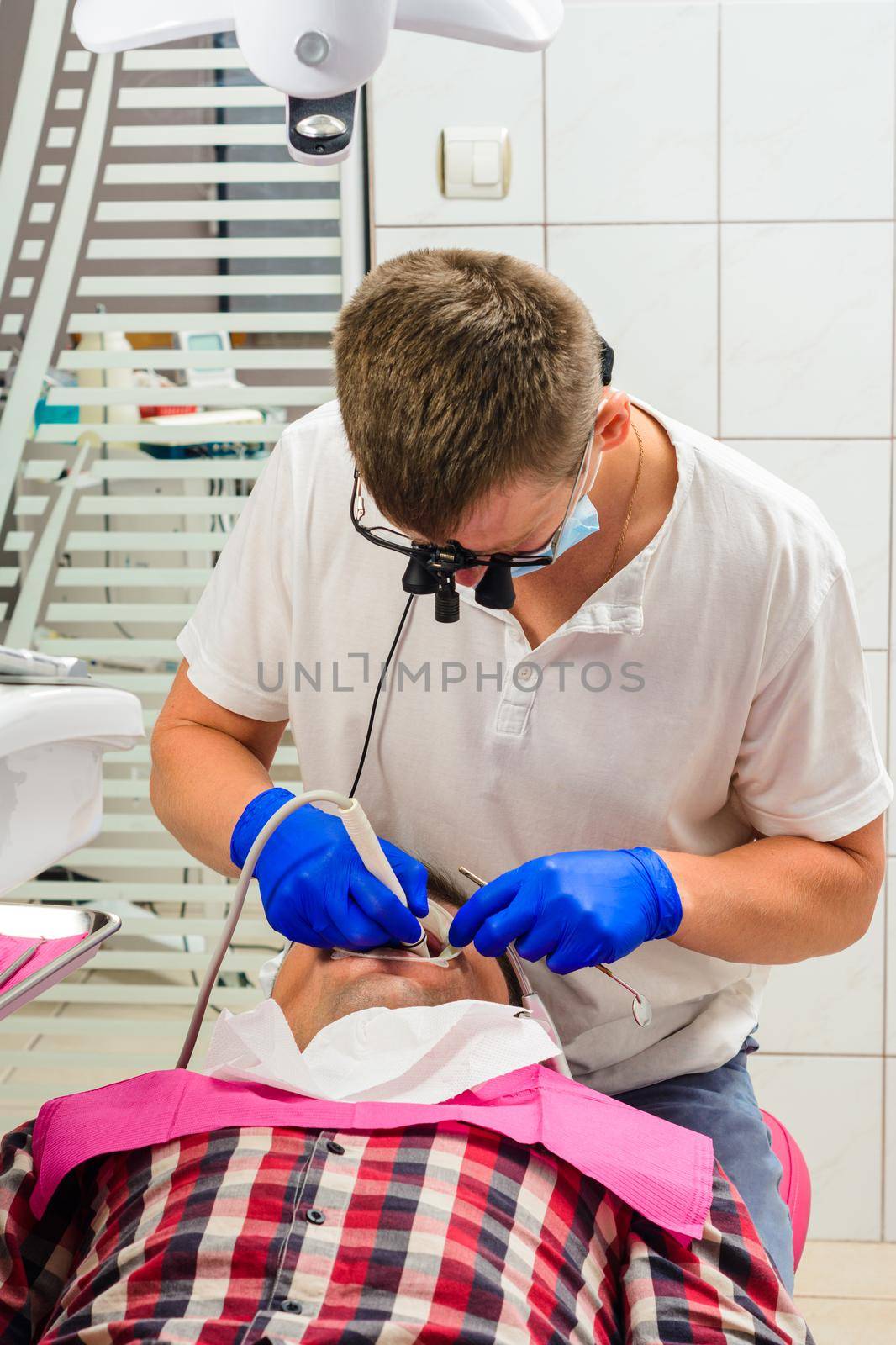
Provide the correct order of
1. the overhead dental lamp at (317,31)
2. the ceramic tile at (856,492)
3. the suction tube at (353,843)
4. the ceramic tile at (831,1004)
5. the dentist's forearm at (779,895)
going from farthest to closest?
the ceramic tile at (831,1004)
the ceramic tile at (856,492)
the dentist's forearm at (779,895)
the suction tube at (353,843)
the overhead dental lamp at (317,31)

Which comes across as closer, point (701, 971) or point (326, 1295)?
point (326, 1295)

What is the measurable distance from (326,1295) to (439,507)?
0.64 m

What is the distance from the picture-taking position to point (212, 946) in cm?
228

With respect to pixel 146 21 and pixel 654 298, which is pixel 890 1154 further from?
pixel 146 21

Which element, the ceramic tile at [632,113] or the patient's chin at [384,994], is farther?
the ceramic tile at [632,113]

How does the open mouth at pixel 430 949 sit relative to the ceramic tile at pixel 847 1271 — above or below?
above

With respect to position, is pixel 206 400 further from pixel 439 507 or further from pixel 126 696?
pixel 439 507

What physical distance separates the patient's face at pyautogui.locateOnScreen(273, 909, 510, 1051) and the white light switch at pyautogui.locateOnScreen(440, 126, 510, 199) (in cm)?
124

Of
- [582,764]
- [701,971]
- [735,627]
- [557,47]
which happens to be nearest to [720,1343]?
[701,971]

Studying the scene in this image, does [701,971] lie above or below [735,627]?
below

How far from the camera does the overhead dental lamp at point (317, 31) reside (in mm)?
768

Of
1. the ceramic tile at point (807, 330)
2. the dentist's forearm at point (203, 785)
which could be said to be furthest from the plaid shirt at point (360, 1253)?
the ceramic tile at point (807, 330)

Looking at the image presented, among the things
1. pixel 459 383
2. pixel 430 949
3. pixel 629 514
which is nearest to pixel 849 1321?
pixel 430 949

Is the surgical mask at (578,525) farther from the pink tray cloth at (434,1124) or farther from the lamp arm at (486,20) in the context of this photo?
the pink tray cloth at (434,1124)
